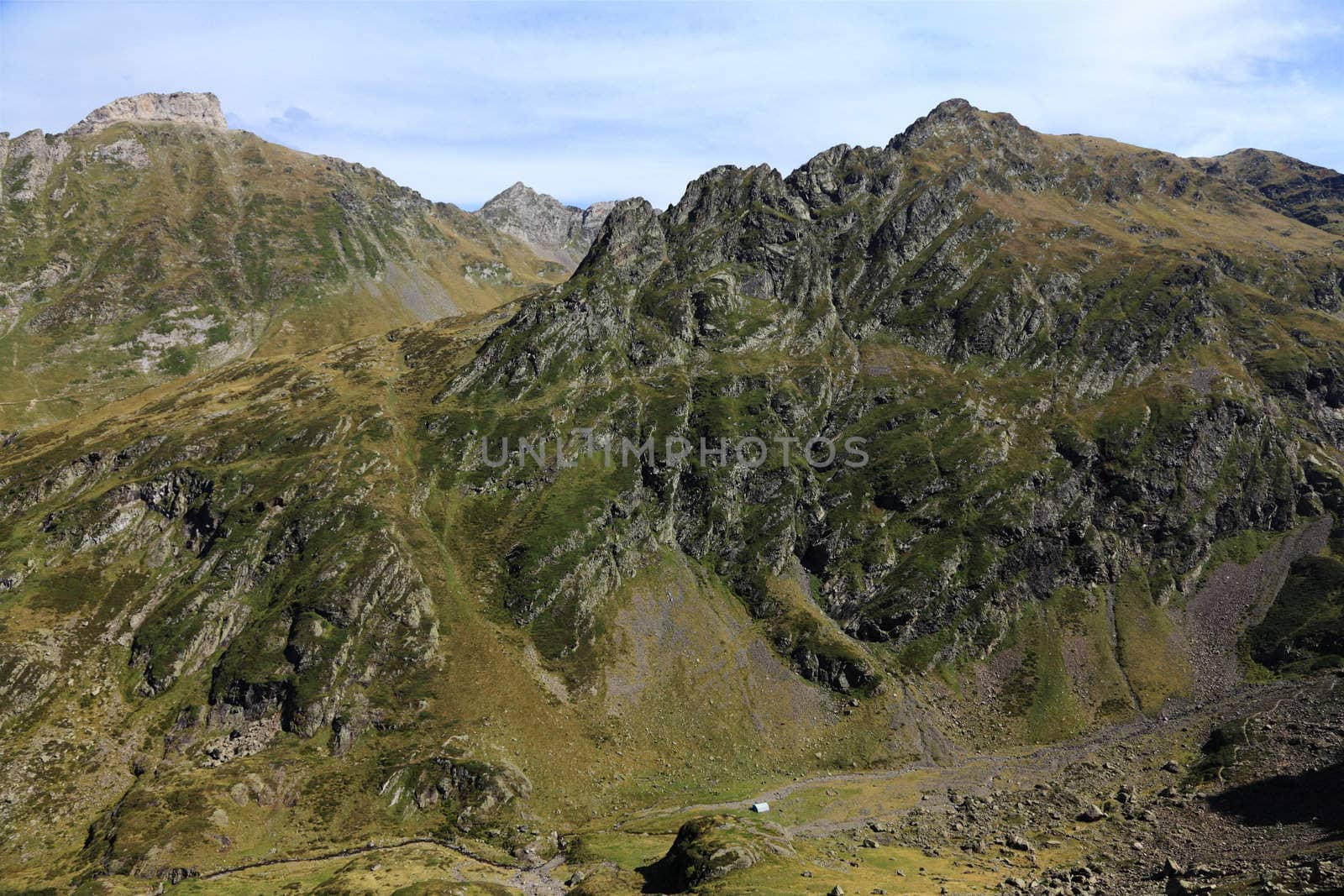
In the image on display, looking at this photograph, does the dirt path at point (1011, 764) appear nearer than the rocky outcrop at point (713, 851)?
No

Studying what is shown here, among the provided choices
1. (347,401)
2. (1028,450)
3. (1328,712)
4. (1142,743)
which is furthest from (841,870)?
(347,401)

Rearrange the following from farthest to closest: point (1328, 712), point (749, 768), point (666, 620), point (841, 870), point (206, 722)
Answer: point (666, 620), point (749, 768), point (206, 722), point (1328, 712), point (841, 870)

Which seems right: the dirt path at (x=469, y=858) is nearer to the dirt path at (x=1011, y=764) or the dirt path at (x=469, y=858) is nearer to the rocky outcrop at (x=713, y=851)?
the rocky outcrop at (x=713, y=851)

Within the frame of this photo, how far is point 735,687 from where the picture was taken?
145 metres

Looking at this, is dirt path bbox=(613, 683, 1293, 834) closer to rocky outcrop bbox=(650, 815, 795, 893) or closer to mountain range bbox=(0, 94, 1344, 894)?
mountain range bbox=(0, 94, 1344, 894)

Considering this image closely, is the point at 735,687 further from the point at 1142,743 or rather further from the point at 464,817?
the point at 1142,743

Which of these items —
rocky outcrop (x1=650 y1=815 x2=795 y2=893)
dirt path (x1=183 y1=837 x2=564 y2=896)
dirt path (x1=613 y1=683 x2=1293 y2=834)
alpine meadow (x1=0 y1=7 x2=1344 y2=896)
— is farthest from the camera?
dirt path (x1=613 y1=683 x2=1293 y2=834)

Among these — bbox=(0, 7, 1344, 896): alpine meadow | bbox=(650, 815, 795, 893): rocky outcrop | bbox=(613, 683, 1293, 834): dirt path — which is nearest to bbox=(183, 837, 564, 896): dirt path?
bbox=(0, 7, 1344, 896): alpine meadow

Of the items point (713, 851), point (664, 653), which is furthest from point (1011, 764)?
point (713, 851)

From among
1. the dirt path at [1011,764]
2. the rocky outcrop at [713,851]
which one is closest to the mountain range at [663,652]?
the rocky outcrop at [713,851]

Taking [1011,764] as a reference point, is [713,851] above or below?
above

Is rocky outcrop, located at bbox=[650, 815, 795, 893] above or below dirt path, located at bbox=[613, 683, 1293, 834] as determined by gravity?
above

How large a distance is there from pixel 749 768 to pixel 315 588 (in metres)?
90.4

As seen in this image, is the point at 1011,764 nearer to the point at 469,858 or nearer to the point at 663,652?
the point at 663,652
